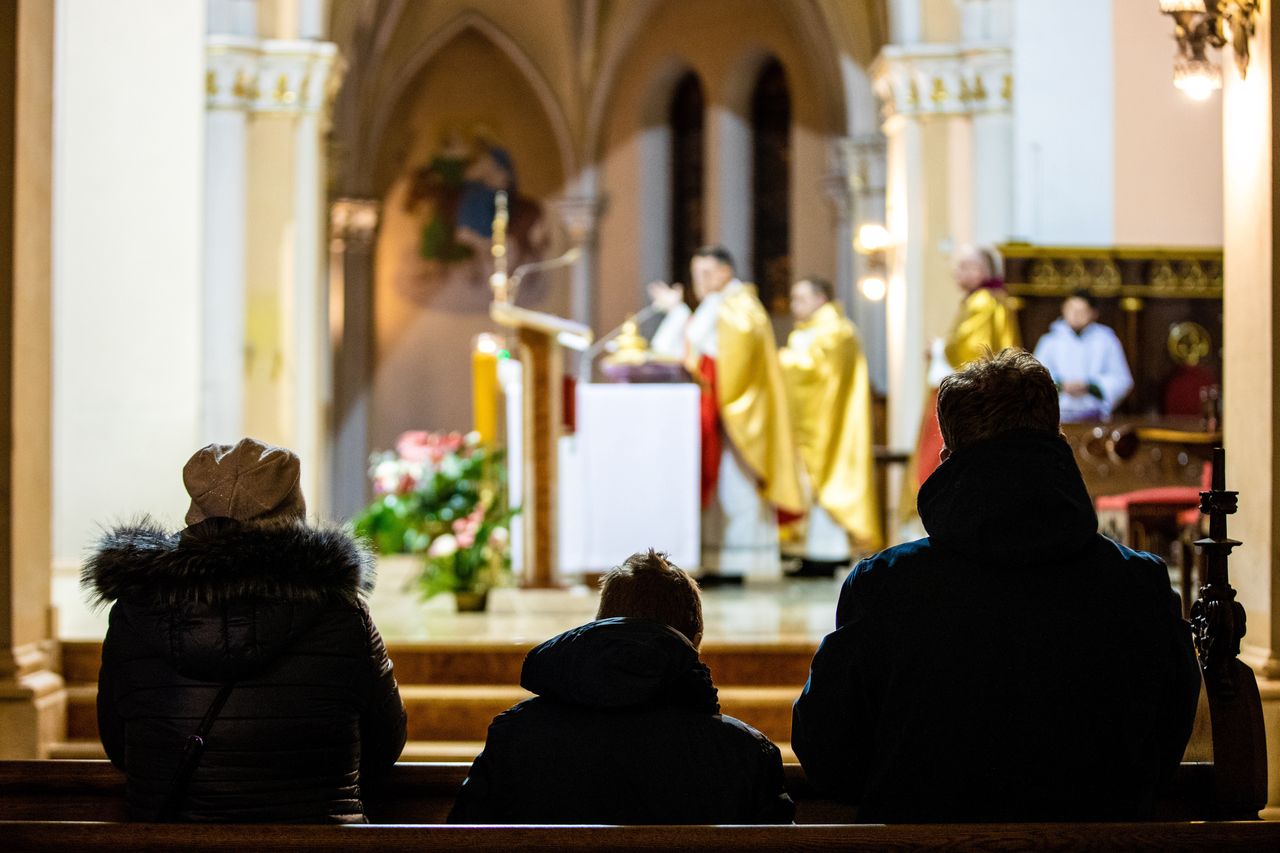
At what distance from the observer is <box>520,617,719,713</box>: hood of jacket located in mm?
2232

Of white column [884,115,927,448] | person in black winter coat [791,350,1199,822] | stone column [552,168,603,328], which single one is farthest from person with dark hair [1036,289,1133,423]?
stone column [552,168,603,328]

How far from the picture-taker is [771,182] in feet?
57.0

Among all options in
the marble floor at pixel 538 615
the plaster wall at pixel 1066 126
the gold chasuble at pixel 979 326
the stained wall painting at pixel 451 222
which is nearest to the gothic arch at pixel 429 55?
the stained wall painting at pixel 451 222

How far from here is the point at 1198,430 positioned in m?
8.19

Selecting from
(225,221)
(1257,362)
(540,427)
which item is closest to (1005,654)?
(1257,362)

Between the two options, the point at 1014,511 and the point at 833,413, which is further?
the point at 833,413

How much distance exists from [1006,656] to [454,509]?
518 centimetres

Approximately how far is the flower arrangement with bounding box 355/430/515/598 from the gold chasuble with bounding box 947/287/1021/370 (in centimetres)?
284

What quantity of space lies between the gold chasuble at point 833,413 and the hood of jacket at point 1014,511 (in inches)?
300

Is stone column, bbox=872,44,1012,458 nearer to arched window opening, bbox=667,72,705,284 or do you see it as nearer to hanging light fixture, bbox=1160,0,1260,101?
hanging light fixture, bbox=1160,0,1260,101

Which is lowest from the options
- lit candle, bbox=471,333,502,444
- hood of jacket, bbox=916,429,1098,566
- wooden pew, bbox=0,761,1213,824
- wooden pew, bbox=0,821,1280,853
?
wooden pew, bbox=0,761,1213,824

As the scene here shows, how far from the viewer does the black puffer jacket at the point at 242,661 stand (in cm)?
242

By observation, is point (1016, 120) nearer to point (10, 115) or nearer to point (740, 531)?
point (740, 531)

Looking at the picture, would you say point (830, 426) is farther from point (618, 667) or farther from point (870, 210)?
point (618, 667)
